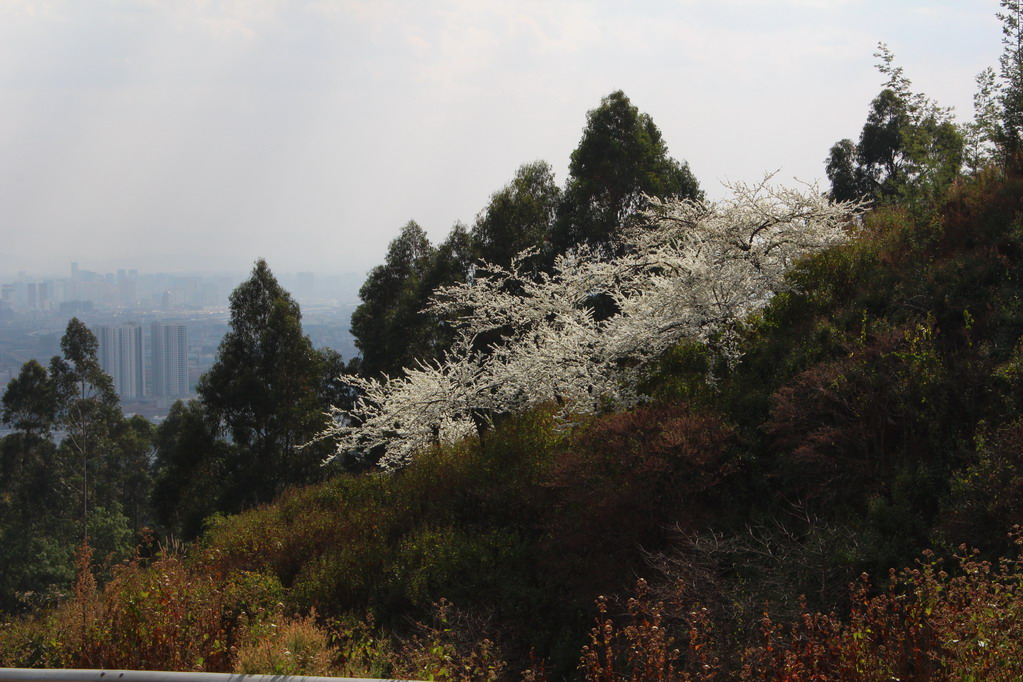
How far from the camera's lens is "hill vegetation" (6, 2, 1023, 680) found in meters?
4.21

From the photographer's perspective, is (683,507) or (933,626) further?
(683,507)

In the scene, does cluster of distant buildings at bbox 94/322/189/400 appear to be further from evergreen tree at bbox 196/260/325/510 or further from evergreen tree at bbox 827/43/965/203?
evergreen tree at bbox 827/43/965/203

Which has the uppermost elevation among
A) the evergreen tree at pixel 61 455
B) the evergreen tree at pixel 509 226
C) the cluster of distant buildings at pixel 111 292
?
the cluster of distant buildings at pixel 111 292

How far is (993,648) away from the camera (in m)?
2.80

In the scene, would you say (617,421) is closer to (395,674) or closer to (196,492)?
(395,674)

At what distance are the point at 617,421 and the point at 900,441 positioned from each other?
8.85 ft

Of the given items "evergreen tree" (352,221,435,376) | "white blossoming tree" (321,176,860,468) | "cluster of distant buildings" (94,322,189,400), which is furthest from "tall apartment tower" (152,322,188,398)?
"white blossoming tree" (321,176,860,468)

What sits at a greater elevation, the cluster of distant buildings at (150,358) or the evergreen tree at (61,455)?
the cluster of distant buildings at (150,358)

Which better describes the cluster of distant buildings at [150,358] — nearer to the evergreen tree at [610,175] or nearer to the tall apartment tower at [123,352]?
the tall apartment tower at [123,352]

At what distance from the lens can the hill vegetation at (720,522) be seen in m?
4.21

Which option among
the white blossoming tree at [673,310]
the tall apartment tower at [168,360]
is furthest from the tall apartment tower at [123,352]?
the white blossoming tree at [673,310]

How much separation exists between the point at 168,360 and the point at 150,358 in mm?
1917

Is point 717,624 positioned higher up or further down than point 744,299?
further down

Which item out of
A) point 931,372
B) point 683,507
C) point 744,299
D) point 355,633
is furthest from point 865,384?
point 355,633
